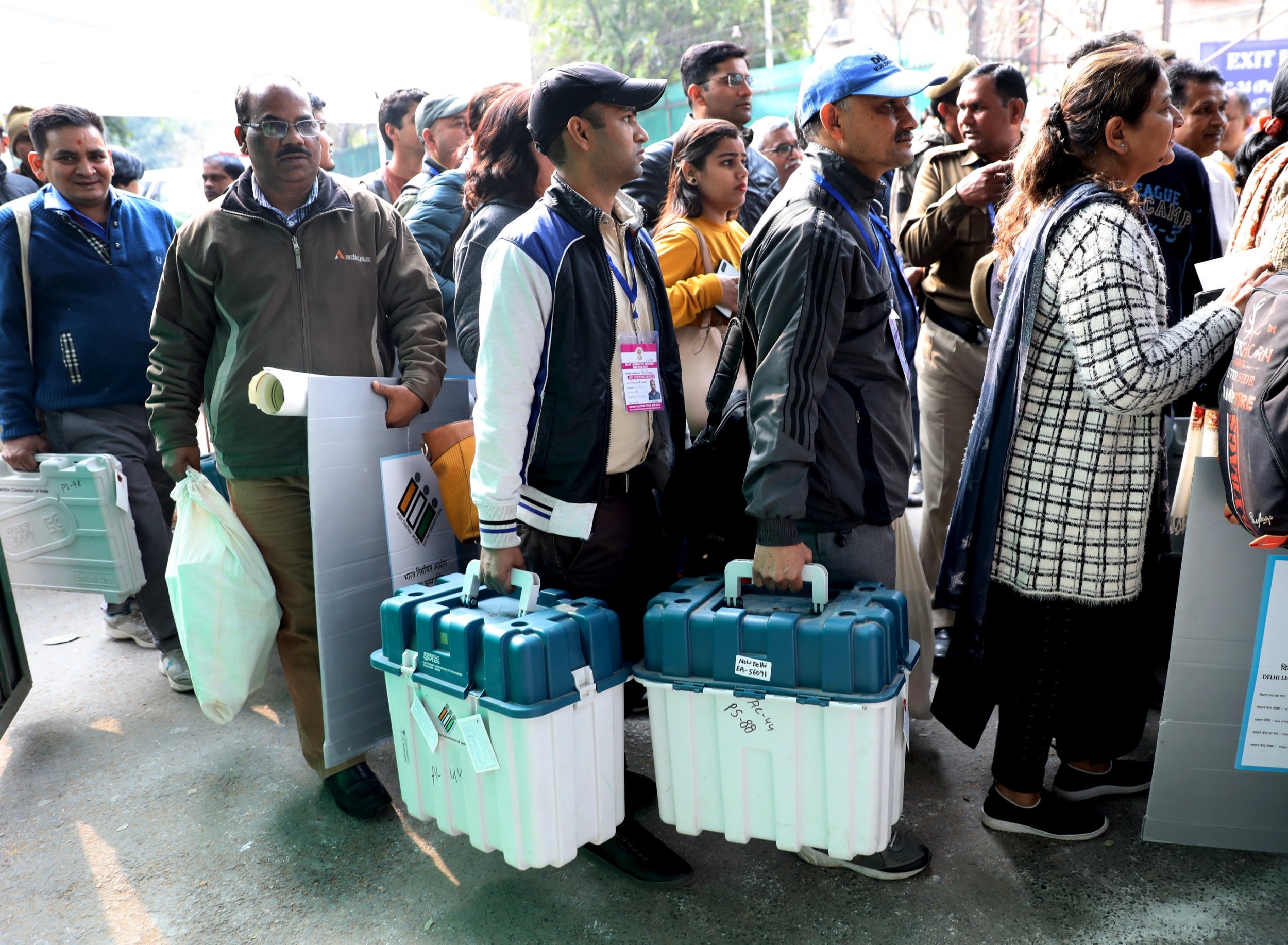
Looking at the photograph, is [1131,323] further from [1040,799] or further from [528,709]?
[528,709]

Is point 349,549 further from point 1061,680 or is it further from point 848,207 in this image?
point 1061,680

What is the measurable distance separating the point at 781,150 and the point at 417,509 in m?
3.57

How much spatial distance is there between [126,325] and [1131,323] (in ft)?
11.7

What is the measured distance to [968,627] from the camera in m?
2.39

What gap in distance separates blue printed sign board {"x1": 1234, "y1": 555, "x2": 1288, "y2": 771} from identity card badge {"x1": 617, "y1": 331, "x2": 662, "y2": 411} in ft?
4.92

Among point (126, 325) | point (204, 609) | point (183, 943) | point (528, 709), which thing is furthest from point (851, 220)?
point (126, 325)

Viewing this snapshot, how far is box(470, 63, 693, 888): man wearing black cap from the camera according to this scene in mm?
2223

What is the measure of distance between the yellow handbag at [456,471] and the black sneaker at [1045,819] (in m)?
1.64

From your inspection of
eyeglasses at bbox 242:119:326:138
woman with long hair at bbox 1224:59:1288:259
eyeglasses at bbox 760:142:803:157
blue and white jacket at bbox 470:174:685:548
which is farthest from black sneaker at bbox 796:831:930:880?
eyeglasses at bbox 760:142:803:157

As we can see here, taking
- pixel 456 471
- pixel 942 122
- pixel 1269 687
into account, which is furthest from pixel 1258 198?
pixel 942 122

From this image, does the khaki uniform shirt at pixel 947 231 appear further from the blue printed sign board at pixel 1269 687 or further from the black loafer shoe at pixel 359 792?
the black loafer shoe at pixel 359 792

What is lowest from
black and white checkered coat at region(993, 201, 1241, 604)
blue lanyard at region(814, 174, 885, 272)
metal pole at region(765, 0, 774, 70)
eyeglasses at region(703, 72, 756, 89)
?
black and white checkered coat at region(993, 201, 1241, 604)

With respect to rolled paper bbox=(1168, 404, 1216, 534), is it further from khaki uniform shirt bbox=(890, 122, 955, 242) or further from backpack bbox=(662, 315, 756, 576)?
khaki uniform shirt bbox=(890, 122, 955, 242)

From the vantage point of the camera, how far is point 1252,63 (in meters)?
11.9
